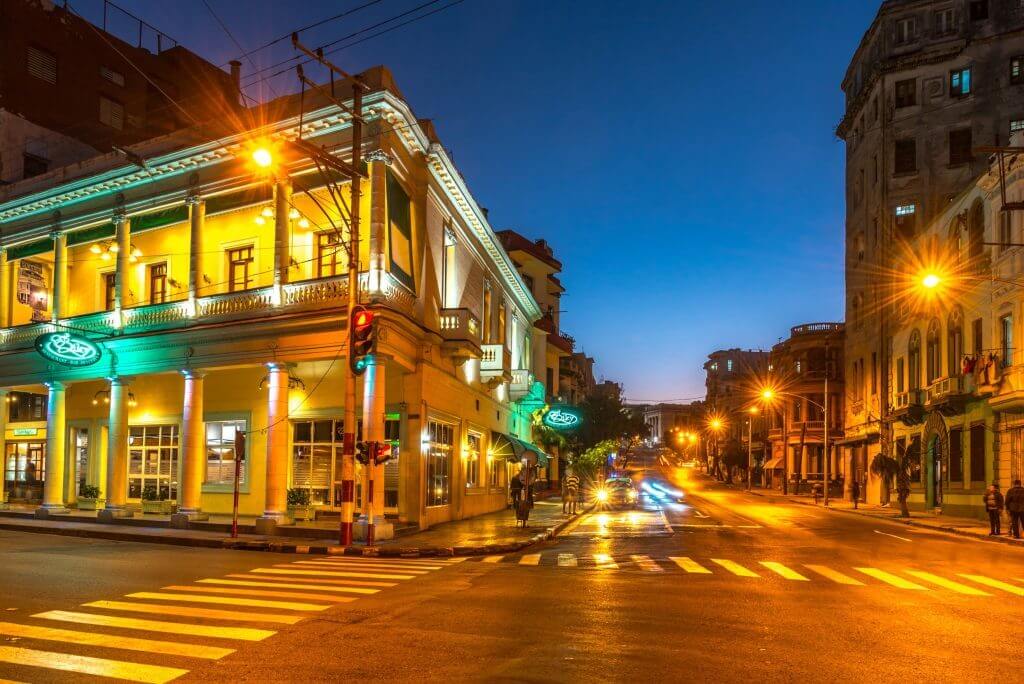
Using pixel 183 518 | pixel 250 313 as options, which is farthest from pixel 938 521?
pixel 183 518

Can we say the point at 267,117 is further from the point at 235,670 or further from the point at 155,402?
the point at 235,670

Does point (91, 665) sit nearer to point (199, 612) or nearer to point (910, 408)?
point (199, 612)

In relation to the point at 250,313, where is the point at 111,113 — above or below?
above

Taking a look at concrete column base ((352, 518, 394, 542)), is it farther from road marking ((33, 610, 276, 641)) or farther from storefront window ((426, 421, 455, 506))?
road marking ((33, 610, 276, 641))

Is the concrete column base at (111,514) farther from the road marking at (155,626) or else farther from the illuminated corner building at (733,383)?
the illuminated corner building at (733,383)

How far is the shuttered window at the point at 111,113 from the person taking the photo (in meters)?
45.6

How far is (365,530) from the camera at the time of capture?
21.2m

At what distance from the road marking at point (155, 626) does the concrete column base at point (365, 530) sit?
36.6ft

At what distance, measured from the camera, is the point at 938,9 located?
47.0 m

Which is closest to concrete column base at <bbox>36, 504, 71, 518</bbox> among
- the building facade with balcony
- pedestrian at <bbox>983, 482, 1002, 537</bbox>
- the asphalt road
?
the asphalt road

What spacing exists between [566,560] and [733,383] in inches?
3691

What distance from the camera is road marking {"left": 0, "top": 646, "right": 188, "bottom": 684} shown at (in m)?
7.23

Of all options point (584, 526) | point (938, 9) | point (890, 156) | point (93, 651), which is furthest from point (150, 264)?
point (938, 9)

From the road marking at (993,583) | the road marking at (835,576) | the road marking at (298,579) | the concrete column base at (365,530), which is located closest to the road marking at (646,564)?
the road marking at (835,576)
